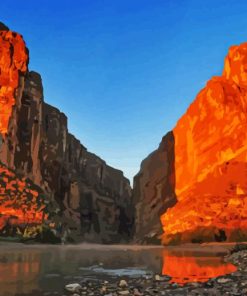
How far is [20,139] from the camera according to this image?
545ft

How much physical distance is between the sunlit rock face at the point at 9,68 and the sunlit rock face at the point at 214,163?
68795mm

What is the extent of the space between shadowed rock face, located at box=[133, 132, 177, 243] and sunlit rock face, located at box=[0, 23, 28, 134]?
60339 mm

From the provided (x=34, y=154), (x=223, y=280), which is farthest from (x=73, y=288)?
(x=34, y=154)

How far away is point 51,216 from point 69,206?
146 ft

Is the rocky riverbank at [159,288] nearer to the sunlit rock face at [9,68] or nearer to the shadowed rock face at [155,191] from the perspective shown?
the shadowed rock face at [155,191]

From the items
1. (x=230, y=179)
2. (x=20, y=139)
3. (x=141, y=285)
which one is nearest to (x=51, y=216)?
(x=20, y=139)

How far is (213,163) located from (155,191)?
41.7 meters

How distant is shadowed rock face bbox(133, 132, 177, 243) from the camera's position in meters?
141

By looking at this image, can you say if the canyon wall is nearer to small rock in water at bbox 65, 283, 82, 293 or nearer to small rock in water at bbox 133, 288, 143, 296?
small rock in water at bbox 65, 283, 82, 293

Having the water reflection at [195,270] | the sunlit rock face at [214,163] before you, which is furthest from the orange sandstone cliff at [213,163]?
the water reflection at [195,270]

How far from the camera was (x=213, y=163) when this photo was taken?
117 meters

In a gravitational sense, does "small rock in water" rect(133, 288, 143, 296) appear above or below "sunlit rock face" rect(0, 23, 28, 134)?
below

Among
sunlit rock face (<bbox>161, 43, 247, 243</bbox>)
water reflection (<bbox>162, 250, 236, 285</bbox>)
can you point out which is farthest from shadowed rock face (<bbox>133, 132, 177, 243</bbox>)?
water reflection (<bbox>162, 250, 236, 285</bbox>)

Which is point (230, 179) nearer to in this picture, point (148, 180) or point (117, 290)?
point (148, 180)
